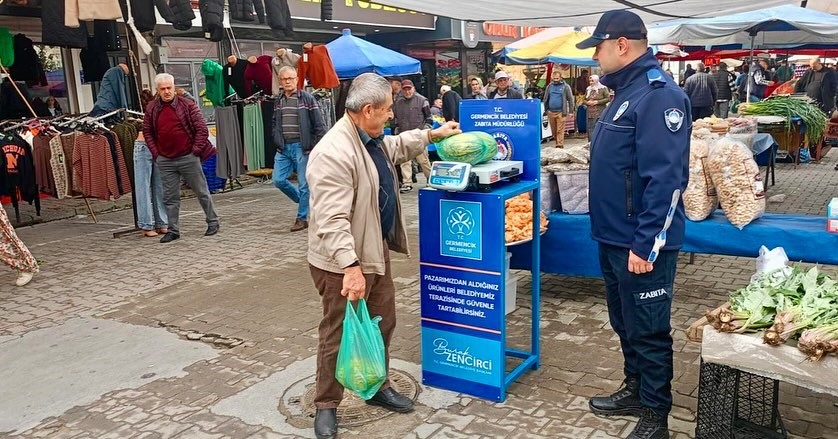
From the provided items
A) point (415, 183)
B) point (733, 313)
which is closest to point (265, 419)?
point (733, 313)

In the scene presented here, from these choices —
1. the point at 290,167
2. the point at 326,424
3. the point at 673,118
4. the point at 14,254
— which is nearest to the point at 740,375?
the point at 673,118

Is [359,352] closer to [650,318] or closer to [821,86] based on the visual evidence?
[650,318]

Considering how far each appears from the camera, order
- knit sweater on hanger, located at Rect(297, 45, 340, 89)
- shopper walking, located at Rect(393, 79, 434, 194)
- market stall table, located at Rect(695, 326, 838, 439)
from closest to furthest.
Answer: market stall table, located at Rect(695, 326, 838, 439), knit sweater on hanger, located at Rect(297, 45, 340, 89), shopper walking, located at Rect(393, 79, 434, 194)

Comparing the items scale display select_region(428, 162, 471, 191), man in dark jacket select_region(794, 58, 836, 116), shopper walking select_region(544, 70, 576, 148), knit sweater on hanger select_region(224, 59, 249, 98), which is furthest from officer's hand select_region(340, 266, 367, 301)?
man in dark jacket select_region(794, 58, 836, 116)

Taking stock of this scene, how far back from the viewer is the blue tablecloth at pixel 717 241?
466cm

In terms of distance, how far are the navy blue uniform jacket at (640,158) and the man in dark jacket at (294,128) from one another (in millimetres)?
5384

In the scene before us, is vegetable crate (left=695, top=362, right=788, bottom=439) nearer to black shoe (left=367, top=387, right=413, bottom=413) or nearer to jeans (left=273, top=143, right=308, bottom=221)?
black shoe (left=367, top=387, right=413, bottom=413)

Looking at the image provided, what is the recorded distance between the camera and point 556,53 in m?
14.5

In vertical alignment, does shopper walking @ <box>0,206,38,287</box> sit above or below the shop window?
below

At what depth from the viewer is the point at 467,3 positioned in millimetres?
6348

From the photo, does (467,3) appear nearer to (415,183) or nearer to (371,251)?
(371,251)

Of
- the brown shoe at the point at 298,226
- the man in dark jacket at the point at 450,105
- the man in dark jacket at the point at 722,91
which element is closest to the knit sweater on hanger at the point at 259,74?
the brown shoe at the point at 298,226

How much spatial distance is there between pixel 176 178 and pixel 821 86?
14066mm

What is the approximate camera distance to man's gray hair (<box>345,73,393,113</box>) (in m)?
3.29
